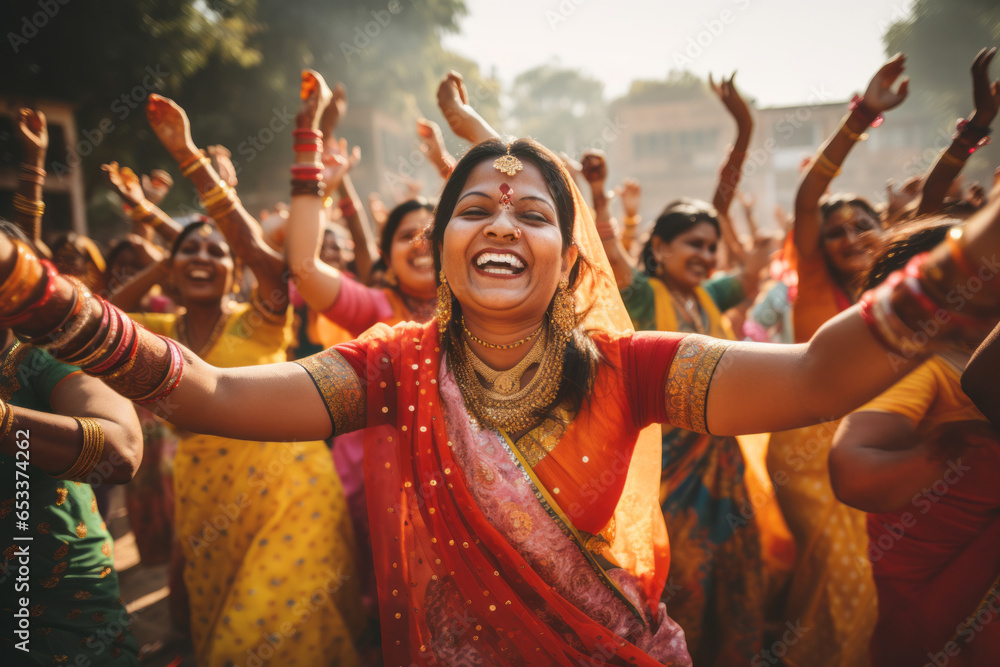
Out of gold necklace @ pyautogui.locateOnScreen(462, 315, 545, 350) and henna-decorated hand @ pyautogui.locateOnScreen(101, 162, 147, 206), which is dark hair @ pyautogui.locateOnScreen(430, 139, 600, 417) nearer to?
gold necklace @ pyautogui.locateOnScreen(462, 315, 545, 350)

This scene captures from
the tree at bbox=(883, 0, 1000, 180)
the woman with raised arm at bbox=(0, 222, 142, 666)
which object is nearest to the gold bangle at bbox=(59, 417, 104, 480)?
the woman with raised arm at bbox=(0, 222, 142, 666)

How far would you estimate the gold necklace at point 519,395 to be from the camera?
1688mm

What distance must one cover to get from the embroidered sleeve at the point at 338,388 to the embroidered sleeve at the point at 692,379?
870 mm

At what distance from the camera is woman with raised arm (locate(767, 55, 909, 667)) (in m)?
2.64

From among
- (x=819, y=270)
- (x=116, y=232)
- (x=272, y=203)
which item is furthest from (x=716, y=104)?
(x=819, y=270)

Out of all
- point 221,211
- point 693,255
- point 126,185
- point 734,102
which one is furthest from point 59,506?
point 734,102

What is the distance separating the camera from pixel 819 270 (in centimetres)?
332

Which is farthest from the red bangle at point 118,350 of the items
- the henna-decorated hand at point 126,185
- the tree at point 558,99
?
the tree at point 558,99

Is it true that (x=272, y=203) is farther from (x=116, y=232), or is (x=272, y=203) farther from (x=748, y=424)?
(x=748, y=424)

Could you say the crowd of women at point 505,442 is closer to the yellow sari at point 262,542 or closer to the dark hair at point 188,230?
the yellow sari at point 262,542

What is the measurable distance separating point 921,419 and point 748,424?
0.92 metres

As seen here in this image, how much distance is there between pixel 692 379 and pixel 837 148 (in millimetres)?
1878

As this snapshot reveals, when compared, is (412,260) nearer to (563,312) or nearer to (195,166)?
(195,166)

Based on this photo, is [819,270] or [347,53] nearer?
[819,270]
